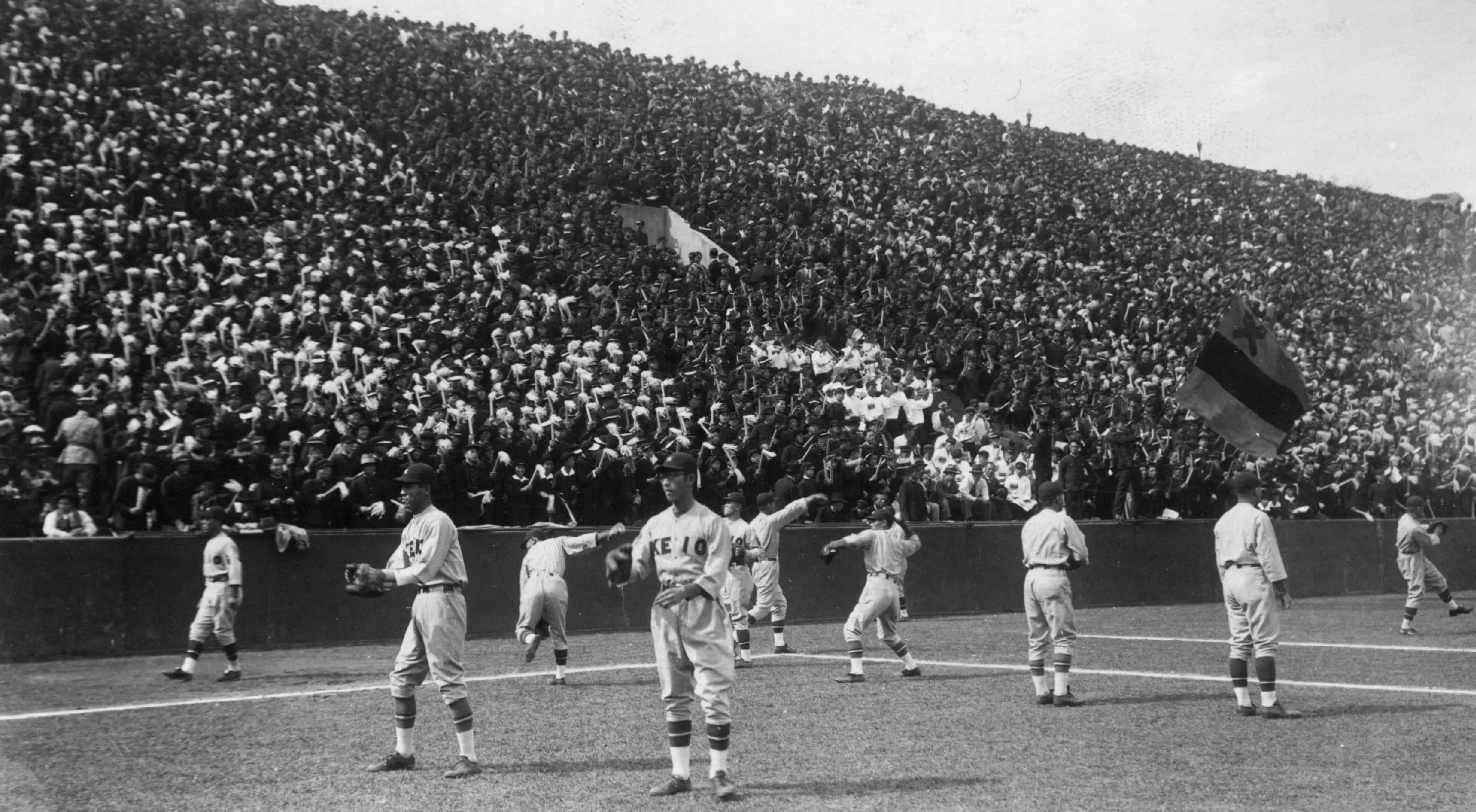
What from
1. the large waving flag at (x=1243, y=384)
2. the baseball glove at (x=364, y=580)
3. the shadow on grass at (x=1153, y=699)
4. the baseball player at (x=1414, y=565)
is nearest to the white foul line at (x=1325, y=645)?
the baseball player at (x=1414, y=565)

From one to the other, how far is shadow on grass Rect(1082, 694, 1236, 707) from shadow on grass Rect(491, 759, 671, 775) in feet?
15.6

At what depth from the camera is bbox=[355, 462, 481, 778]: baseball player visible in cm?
934

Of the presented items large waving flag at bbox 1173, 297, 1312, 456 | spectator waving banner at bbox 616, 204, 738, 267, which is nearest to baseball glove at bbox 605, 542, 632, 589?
large waving flag at bbox 1173, 297, 1312, 456

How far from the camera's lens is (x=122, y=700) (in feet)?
43.4

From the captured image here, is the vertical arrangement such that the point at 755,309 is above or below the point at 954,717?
above

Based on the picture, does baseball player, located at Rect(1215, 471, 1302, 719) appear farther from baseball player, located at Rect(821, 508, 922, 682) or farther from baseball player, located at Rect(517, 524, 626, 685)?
baseball player, located at Rect(517, 524, 626, 685)

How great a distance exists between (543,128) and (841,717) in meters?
22.9

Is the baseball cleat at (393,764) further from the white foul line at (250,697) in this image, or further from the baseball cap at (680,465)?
the white foul line at (250,697)

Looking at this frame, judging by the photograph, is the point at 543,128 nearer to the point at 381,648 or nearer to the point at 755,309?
the point at 755,309

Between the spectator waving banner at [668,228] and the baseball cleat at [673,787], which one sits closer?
the baseball cleat at [673,787]

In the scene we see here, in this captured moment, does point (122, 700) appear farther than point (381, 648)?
No

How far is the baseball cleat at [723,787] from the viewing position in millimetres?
8445

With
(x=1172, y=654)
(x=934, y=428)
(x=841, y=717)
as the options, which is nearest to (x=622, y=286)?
(x=934, y=428)

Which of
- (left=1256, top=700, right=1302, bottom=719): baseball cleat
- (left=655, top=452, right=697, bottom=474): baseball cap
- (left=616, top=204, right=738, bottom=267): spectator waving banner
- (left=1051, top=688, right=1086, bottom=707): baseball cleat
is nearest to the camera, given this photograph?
(left=655, top=452, right=697, bottom=474): baseball cap
